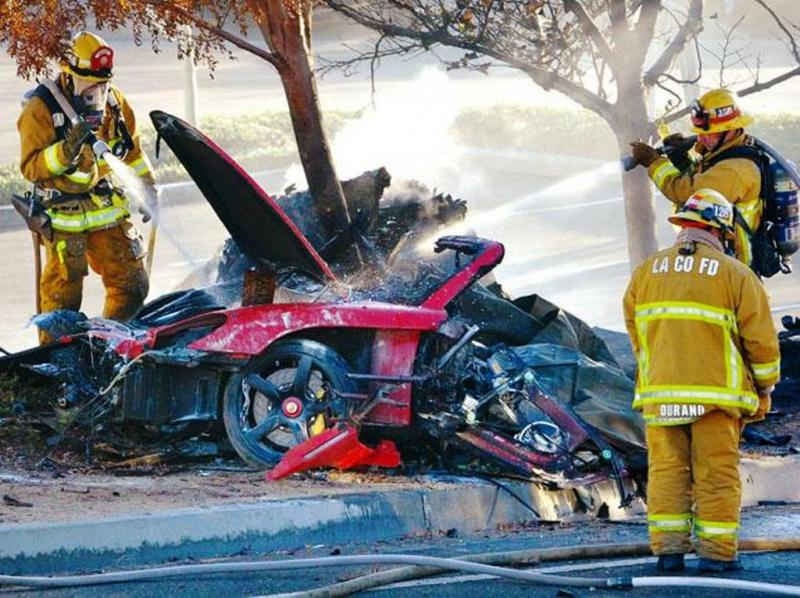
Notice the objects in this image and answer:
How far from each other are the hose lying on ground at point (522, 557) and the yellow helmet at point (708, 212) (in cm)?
128

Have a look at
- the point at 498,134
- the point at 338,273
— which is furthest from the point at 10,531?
the point at 498,134

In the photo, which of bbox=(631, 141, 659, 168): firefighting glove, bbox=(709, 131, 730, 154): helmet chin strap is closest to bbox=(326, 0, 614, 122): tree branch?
bbox=(631, 141, 659, 168): firefighting glove

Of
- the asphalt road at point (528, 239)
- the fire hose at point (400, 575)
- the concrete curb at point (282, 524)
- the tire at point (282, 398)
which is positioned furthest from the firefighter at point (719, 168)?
the asphalt road at point (528, 239)

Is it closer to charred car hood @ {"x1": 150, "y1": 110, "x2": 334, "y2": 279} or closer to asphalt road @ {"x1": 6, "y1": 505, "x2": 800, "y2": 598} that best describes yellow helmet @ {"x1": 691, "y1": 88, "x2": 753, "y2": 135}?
charred car hood @ {"x1": 150, "y1": 110, "x2": 334, "y2": 279}

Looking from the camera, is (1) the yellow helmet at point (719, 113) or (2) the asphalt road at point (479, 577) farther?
(1) the yellow helmet at point (719, 113)

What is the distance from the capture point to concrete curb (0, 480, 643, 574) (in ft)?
23.5

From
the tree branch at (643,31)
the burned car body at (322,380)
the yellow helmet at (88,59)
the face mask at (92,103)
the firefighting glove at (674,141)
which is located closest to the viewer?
the burned car body at (322,380)

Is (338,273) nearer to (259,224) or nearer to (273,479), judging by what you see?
(259,224)

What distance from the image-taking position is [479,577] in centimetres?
687

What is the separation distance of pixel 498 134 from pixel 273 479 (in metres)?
15.8

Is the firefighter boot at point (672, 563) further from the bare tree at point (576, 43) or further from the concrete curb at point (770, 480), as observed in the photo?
the bare tree at point (576, 43)

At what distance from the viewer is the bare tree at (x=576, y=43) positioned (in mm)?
11969

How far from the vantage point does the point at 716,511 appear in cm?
689

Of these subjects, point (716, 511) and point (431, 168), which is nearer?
point (716, 511)
